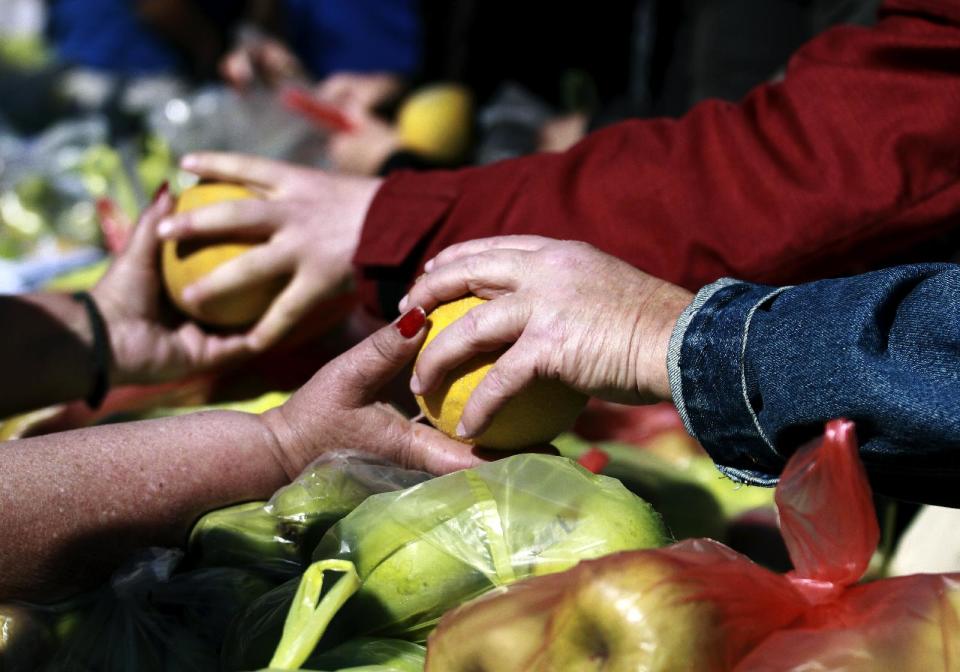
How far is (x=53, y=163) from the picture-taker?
2971mm

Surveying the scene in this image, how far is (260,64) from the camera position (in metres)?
3.47

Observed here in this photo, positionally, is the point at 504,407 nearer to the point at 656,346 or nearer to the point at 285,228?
the point at 656,346

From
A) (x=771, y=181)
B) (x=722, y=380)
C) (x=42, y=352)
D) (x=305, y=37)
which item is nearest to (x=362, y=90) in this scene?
(x=305, y=37)

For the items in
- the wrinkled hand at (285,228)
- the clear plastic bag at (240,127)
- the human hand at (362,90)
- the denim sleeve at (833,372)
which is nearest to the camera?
the denim sleeve at (833,372)

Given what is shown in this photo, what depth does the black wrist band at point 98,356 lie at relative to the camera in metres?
1.67

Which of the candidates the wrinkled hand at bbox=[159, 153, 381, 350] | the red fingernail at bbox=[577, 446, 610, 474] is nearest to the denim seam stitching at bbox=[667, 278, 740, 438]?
the red fingernail at bbox=[577, 446, 610, 474]

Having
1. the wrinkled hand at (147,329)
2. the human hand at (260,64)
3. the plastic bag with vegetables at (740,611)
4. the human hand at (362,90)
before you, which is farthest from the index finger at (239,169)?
the human hand at (260,64)

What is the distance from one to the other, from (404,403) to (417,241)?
0.92ft

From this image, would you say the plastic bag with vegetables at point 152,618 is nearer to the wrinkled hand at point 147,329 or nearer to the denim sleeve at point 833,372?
the denim sleeve at point 833,372

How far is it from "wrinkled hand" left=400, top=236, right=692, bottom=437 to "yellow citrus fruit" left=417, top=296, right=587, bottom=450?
0.02 metres

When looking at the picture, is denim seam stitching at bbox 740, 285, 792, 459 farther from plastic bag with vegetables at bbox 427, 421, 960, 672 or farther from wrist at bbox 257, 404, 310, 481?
wrist at bbox 257, 404, 310, 481

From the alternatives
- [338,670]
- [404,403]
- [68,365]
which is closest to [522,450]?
[404,403]

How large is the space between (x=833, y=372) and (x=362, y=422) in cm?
57

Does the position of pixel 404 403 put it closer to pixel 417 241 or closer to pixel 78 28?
pixel 417 241
